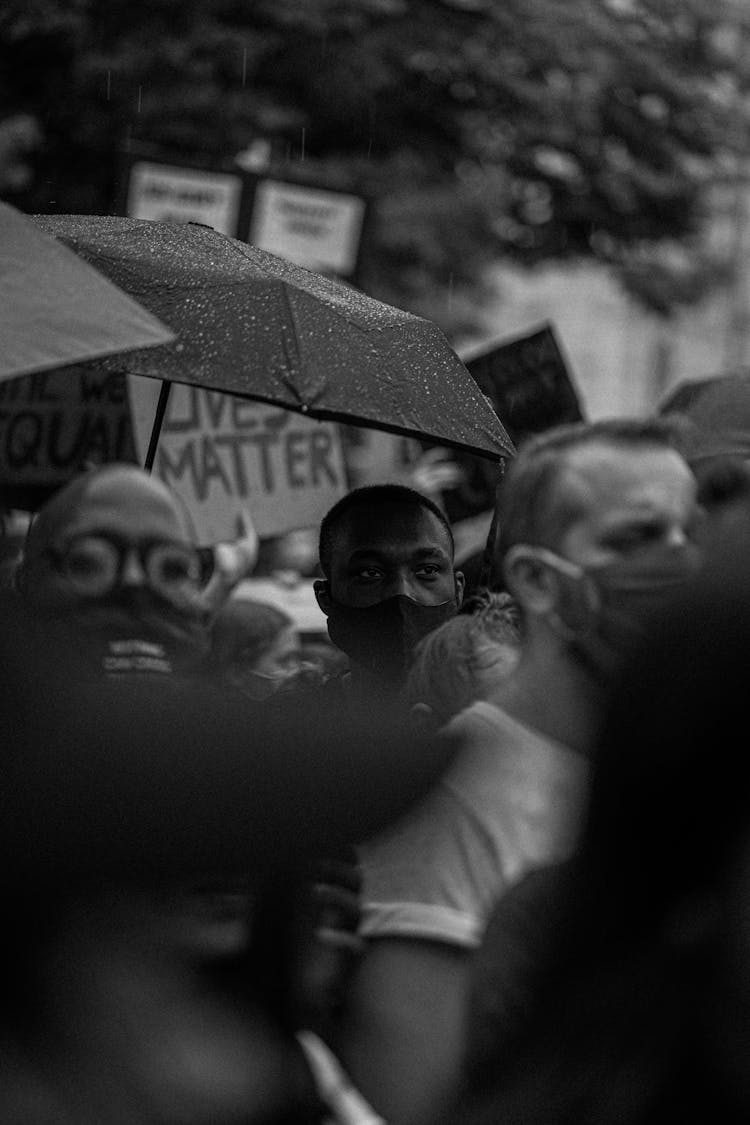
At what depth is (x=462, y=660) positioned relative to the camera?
378cm

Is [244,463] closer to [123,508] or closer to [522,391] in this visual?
[522,391]

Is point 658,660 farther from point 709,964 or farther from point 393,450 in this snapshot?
point 393,450

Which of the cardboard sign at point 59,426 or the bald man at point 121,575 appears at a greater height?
the bald man at point 121,575

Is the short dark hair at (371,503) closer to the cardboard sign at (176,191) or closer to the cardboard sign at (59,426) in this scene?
the cardboard sign at (59,426)

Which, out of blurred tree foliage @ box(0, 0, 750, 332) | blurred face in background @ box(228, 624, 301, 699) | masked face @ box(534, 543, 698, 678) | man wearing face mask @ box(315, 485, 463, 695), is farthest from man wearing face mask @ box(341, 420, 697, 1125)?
blurred tree foliage @ box(0, 0, 750, 332)

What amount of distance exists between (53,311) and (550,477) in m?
1.31

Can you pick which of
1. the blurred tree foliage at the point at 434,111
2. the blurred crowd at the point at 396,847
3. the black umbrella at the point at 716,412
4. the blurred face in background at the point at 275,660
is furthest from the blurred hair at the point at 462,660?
the blurred tree foliage at the point at 434,111

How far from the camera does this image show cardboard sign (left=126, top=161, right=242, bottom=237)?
29.6 feet

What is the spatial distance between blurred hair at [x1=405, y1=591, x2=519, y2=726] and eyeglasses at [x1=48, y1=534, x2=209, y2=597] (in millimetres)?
1078

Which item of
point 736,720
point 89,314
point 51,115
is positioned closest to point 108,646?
point 736,720

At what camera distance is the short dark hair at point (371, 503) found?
15.5ft

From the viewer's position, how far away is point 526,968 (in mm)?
2361

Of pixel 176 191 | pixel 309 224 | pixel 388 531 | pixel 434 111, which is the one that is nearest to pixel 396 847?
pixel 388 531

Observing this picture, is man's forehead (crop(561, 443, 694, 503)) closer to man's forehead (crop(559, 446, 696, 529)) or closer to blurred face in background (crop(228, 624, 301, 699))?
man's forehead (crop(559, 446, 696, 529))
